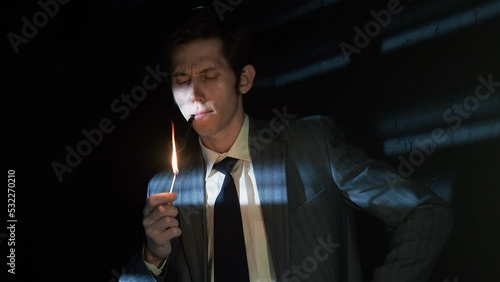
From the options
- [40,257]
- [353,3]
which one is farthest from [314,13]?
[40,257]

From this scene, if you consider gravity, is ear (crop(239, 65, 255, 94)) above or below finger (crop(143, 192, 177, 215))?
above

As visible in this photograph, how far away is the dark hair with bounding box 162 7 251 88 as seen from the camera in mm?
1668

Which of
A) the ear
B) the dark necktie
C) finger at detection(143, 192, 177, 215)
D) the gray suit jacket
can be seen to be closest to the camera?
finger at detection(143, 192, 177, 215)

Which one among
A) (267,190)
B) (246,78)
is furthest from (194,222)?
(246,78)

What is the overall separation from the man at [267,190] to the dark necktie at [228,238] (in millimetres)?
13

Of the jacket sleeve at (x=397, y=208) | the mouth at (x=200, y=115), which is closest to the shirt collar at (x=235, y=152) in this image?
the mouth at (x=200, y=115)

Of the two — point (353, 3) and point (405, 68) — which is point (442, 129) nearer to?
point (405, 68)

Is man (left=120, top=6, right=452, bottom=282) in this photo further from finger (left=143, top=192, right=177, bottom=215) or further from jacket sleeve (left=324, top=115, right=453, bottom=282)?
finger (left=143, top=192, right=177, bottom=215)

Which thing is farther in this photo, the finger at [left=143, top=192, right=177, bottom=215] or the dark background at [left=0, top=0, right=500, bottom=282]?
the dark background at [left=0, top=0, right=500, bottom=282]

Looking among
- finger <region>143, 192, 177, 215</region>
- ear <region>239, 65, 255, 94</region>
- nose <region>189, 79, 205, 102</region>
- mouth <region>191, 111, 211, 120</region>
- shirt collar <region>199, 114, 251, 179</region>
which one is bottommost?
finger <region>143, 192, 177, 215</region>

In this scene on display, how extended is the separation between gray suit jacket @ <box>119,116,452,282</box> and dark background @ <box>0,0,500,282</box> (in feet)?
0.34

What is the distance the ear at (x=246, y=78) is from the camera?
172 centimetres

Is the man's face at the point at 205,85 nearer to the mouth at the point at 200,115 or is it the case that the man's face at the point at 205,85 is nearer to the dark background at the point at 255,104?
the mouth at the point at 200,115

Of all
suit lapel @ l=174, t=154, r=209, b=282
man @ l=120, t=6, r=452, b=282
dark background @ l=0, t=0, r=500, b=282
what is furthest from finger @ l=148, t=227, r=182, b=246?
dark background @ l=0, t=0, r=500, b=282
